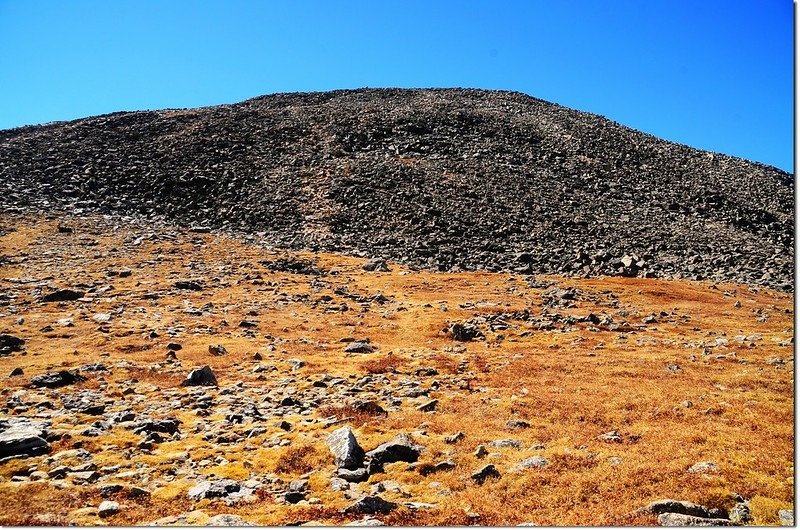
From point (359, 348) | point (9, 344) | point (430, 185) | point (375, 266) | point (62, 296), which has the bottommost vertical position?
point (359, 348)

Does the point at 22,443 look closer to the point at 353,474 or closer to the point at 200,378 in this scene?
the point at 200,378

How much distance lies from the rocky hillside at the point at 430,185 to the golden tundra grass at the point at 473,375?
7.03m

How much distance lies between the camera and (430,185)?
58.8 metres

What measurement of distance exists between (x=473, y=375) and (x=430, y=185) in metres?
40.6

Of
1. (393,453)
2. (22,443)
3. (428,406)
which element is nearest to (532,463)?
(393,453)

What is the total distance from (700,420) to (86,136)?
72.5 metres

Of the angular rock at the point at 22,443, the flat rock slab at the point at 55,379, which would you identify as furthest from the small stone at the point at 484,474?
the flat rock slab at the point at 55,379

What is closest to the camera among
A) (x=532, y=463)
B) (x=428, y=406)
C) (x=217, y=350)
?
(x=532, y=463)

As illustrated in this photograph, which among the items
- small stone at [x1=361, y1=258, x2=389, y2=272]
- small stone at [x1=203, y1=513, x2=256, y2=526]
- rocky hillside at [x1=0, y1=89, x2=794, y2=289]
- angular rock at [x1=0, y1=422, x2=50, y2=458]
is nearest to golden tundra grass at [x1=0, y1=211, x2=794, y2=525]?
small stone at [x1=203, y1=513, x2=256, y2=526]

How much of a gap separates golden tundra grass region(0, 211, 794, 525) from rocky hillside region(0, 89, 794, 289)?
7035 mm

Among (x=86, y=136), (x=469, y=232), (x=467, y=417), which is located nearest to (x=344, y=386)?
Answer: (x=467, y=417)

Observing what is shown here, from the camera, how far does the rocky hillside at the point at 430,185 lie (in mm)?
48844

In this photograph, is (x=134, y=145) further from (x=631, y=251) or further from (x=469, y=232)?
(x=631, y=251)

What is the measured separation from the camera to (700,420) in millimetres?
14531
